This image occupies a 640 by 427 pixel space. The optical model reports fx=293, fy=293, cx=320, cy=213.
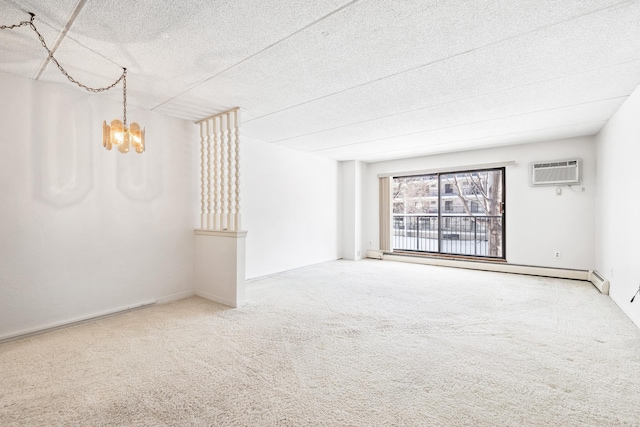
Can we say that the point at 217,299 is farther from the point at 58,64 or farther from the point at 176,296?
the point at 58,64

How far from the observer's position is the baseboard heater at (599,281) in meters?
3.74

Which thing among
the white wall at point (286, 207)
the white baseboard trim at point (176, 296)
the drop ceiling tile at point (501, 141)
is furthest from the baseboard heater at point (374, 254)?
the white baseboard trim at point (176, 296)

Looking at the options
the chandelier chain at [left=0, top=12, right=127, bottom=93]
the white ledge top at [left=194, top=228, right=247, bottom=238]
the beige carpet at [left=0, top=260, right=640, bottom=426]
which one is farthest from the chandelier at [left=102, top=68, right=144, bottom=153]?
the beige carpet at [left=0, top=260, right=640, bottom=426]

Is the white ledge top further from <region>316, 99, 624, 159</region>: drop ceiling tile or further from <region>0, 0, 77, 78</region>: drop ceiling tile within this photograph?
<region>316, 99, 624, 159</region>: drop ceiling tile

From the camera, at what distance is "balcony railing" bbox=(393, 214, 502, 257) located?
605 centimetres

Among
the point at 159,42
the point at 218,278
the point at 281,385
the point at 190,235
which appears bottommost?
the point at 281,385

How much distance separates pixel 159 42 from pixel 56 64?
41.9 inches

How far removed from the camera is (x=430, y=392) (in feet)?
5.80

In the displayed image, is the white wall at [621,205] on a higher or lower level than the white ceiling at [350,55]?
lower

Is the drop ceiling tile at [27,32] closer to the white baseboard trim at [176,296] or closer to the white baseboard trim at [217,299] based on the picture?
the white baseboard trim at [176,296]

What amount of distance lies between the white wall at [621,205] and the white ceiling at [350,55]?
311mm

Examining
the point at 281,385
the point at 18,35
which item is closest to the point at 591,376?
the point at 281,385

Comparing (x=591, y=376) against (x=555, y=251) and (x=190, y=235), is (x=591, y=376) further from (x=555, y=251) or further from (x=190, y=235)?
(x=190, y=235)

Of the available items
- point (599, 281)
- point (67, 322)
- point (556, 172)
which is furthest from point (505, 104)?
point (67, 322)
